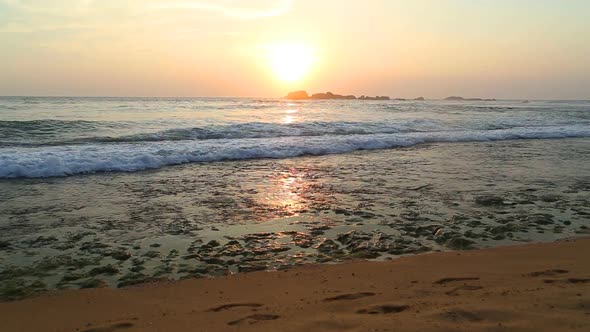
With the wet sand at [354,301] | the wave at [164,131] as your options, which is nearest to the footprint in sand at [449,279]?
the wet sand at [354,301]

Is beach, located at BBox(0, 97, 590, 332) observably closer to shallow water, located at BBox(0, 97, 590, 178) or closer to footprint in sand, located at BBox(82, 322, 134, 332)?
footprint in sand, located at BBox(82, 322, 134, 332)

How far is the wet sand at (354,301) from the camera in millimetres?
3297

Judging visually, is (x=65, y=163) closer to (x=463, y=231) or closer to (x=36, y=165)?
(x=36, y=165)

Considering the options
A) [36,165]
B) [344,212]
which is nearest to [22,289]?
[344,212]

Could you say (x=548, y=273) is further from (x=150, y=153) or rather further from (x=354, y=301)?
(x=150, y=153)

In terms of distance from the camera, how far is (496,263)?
4770 millimetres

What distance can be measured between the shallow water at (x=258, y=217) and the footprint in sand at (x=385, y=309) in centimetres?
143

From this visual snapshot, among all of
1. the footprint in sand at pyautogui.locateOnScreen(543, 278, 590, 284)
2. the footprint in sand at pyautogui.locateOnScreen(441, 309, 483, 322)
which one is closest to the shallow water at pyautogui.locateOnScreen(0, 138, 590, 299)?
the footprint in sand at pyautogui.locateOnScreen(543, 278, 590, 284)

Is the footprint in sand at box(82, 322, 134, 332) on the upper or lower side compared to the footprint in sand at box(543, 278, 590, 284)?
lower

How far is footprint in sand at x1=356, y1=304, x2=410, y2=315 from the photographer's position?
11.5ft

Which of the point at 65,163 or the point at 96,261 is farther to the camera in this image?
the point at 65,163

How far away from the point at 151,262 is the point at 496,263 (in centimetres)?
399

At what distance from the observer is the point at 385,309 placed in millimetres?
3564

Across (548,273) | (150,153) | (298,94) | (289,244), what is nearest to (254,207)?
(289,244)
